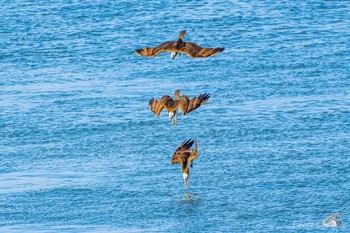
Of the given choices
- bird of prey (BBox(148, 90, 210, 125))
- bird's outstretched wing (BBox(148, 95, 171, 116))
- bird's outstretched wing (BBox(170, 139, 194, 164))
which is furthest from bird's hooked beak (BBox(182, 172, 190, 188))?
bird's outstretched wing (BBox(148, 95, 171, 116))

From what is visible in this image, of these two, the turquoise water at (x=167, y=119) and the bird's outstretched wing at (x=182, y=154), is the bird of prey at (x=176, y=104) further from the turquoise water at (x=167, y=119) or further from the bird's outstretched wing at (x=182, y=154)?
the turquoise water at (x=167, y=119)

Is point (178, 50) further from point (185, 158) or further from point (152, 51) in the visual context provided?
point (185, 158)

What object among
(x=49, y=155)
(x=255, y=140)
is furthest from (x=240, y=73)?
(x=49, y=155)

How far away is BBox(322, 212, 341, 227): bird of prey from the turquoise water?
0.24m

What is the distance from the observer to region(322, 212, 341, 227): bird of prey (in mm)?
36812

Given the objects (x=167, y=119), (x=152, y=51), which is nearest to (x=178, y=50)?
(x=152, y=51)

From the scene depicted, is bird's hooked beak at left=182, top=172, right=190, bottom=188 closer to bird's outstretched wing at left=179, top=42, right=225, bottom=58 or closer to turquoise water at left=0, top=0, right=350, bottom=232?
turquoise water at left=0, top=0, right=350, bottom=232

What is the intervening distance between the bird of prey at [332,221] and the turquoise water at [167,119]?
242mm

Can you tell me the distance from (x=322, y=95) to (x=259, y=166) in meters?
6.85

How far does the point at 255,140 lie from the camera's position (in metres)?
43.6

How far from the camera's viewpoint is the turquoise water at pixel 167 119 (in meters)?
38.6

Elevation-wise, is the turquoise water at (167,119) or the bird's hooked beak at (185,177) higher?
the bird's hooked beak at (185,177)

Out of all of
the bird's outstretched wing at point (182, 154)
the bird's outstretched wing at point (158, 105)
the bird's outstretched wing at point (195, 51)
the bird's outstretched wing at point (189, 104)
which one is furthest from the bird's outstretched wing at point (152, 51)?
the bird's outstretched wing at point (182, 154)

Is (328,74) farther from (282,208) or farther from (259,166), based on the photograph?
(282,208)
